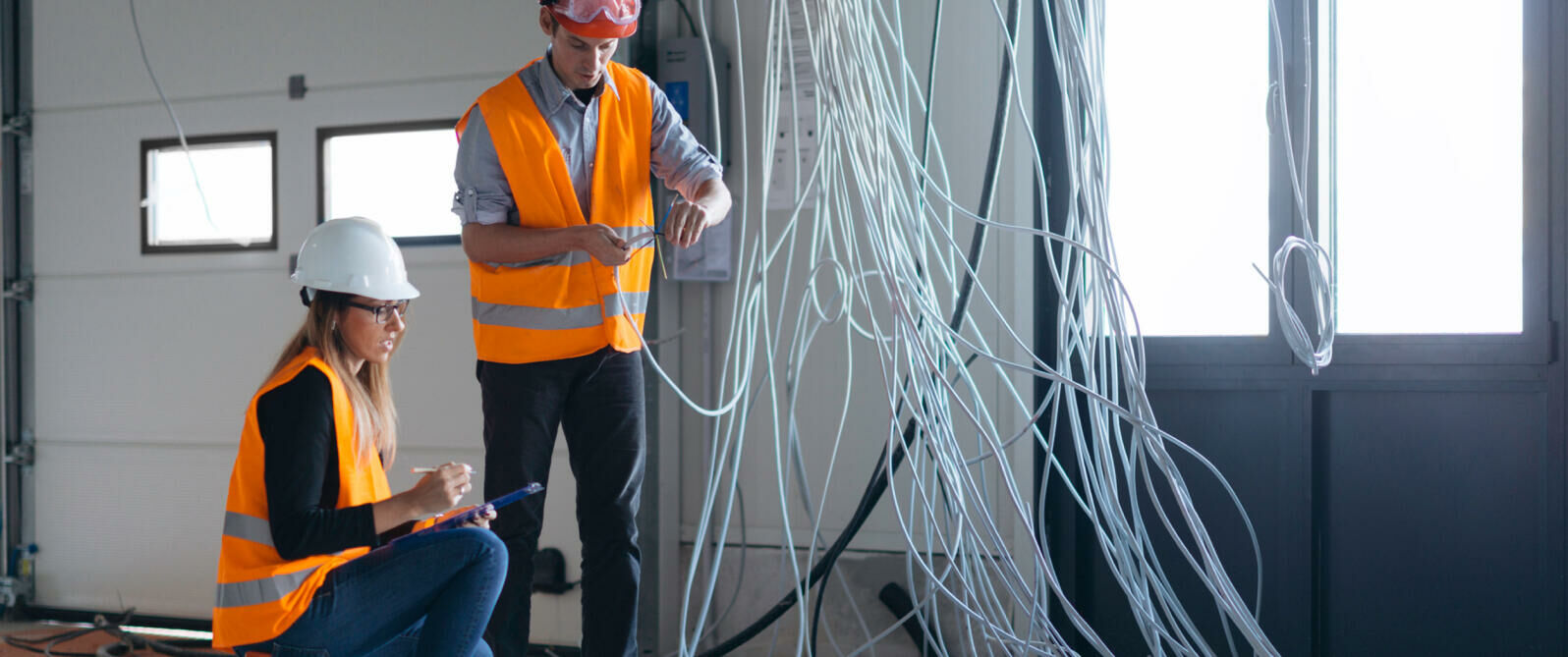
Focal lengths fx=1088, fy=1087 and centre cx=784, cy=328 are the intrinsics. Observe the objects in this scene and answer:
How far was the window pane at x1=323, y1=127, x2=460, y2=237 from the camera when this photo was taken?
2986 millimetres

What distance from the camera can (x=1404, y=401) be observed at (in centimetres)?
237

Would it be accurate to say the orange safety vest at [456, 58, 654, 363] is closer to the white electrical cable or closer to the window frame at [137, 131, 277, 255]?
the window frame at [137, 131, 277, 255]

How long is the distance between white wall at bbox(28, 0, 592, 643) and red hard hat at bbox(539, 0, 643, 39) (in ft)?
4.25

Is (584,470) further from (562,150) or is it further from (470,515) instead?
(562,150)

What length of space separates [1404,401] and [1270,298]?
1.15 ft

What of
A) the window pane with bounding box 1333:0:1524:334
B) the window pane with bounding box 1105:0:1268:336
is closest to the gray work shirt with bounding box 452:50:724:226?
the window pane with bounding box 1105:0:1268:336

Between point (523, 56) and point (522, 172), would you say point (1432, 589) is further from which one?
point (523, 56)

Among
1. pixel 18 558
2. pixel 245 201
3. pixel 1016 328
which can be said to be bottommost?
pixel 18 558

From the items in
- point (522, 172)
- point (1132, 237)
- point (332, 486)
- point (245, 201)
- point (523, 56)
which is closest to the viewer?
point (332, 486)

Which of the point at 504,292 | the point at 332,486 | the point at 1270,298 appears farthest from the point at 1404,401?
the point at 332,486

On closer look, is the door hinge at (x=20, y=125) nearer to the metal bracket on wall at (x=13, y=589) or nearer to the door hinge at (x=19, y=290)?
the door hinge at (x=19, y=290)

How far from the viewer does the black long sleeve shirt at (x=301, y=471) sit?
4.41 feet

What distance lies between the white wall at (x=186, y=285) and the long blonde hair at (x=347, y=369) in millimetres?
1362

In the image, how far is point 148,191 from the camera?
10.6 feet
